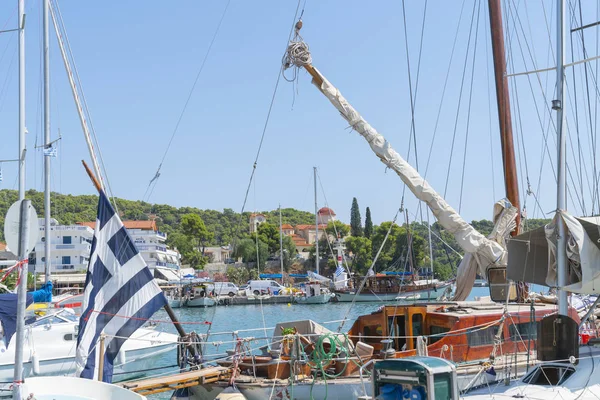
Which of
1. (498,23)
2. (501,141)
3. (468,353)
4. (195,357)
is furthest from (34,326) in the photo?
(498,23)

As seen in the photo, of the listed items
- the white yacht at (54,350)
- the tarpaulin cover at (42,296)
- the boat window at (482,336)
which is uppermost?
the tarpaulin cover at (42,296)

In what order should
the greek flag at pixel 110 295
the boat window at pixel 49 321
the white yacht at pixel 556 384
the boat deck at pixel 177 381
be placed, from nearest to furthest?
1. the white yacht at pixel 556 384
2. the greek flag at pixel 110 295
3. the boat deck at pixel 177 381
4. the boat window at pixel 49 321

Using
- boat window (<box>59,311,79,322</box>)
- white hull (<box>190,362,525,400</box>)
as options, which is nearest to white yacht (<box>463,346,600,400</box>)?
white hull (<box>190,362,525,400</box>)

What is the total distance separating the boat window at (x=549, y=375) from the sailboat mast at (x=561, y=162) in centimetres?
136

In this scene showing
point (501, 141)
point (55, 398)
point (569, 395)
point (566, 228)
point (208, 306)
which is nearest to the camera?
point (55, 398)

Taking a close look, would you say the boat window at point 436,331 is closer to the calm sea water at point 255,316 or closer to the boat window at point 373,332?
the boat window at point 373,332

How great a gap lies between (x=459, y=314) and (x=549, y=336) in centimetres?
300

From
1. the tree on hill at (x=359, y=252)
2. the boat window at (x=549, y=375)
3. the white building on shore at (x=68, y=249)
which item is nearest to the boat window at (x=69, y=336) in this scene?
the boat window at (x=549, y=375)

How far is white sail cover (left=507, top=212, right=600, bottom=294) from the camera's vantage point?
12.4 metres

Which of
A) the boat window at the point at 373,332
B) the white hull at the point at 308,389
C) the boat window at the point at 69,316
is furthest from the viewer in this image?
the boat window at the point at 69,316

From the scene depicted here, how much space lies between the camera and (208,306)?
75750 millimetres

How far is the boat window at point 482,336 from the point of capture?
15.8 m

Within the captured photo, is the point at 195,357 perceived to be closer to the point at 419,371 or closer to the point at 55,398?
the point at 55,398

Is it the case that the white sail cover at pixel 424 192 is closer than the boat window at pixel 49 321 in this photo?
Yes
